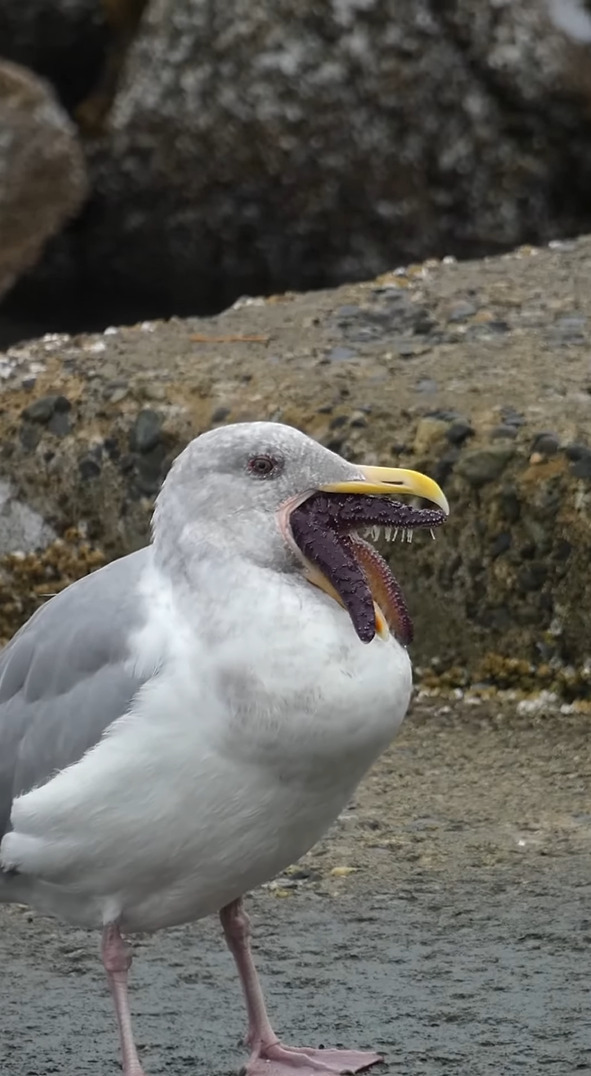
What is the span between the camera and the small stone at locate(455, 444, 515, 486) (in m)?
4.62

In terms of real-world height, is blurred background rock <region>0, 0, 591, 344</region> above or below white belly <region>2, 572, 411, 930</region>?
above

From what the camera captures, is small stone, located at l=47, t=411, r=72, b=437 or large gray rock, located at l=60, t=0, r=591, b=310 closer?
small stone, located at l=47, t=411, r=72, b=437

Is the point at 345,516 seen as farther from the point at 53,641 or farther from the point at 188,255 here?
the point at 188,255

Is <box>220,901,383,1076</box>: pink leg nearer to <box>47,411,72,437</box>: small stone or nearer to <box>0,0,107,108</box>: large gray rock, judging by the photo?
<box>47,411,72,437</box>: small stone

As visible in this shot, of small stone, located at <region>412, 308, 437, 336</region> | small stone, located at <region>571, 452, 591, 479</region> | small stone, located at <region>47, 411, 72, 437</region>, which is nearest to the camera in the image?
small stone, located at <region>571, 452, 591, 479</region>

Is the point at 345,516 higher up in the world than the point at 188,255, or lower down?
lower down

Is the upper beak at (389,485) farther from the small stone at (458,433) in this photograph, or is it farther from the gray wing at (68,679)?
the small stone at (458,433)

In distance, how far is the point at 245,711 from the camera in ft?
8.77

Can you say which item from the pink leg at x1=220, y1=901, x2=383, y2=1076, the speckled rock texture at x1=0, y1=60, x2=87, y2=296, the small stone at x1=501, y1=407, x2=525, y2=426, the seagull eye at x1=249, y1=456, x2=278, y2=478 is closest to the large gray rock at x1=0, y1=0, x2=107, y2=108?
the speckled rock texture at x1=0, y1=60, x2=87, y2=296

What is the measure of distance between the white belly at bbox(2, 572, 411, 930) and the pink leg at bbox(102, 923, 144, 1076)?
Result: 0.28ft

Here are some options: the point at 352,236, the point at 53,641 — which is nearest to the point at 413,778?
the point at 53,641

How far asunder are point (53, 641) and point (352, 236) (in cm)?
607

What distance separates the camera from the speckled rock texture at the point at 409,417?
4598mm

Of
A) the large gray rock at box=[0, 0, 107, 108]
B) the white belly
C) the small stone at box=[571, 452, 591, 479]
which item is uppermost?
the large gray rock at box=[0, 0, 107, 108]
